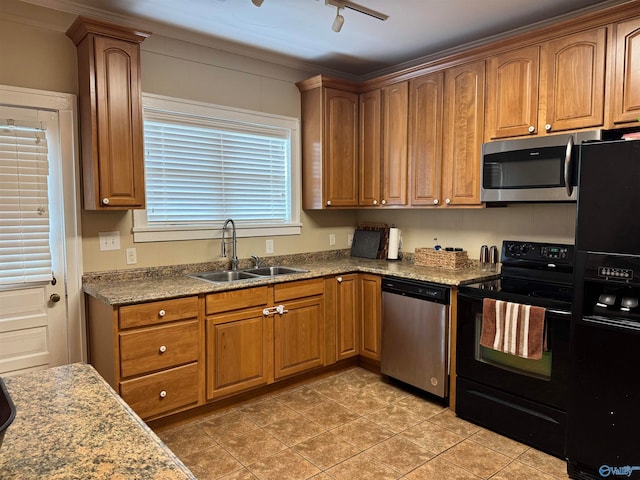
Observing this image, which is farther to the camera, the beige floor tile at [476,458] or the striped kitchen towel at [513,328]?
the striped kitchen towel at [513,328]

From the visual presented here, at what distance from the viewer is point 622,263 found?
208 cm

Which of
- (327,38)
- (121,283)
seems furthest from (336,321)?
(327,38)

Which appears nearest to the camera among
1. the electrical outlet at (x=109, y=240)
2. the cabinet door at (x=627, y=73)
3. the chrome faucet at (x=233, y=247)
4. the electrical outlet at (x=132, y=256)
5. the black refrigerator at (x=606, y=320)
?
the black refrigerator at (x=606, y=320)

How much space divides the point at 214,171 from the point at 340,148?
113cm

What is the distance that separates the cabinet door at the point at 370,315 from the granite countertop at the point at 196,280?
10 centimetres

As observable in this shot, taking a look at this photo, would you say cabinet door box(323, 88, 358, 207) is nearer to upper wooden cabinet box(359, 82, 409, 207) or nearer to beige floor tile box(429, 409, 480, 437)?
upper wooden cabinet box(359, 82, 409, 207)

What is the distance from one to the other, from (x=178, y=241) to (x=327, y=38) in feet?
6.24

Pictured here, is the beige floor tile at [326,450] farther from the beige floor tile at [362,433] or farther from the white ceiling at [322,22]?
the white ceiling at [322,22]

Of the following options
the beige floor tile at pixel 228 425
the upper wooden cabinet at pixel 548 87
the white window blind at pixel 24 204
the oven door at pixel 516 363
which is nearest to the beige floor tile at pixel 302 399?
the beige floor tile at pixel 228 425

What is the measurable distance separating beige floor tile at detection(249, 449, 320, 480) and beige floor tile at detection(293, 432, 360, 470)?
0.05 m

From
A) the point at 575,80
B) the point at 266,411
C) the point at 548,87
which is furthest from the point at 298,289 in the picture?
the point at 575,80

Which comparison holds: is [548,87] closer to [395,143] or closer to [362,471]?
[395,143]

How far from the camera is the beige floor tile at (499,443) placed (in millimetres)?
2535

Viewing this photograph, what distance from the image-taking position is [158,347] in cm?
266
